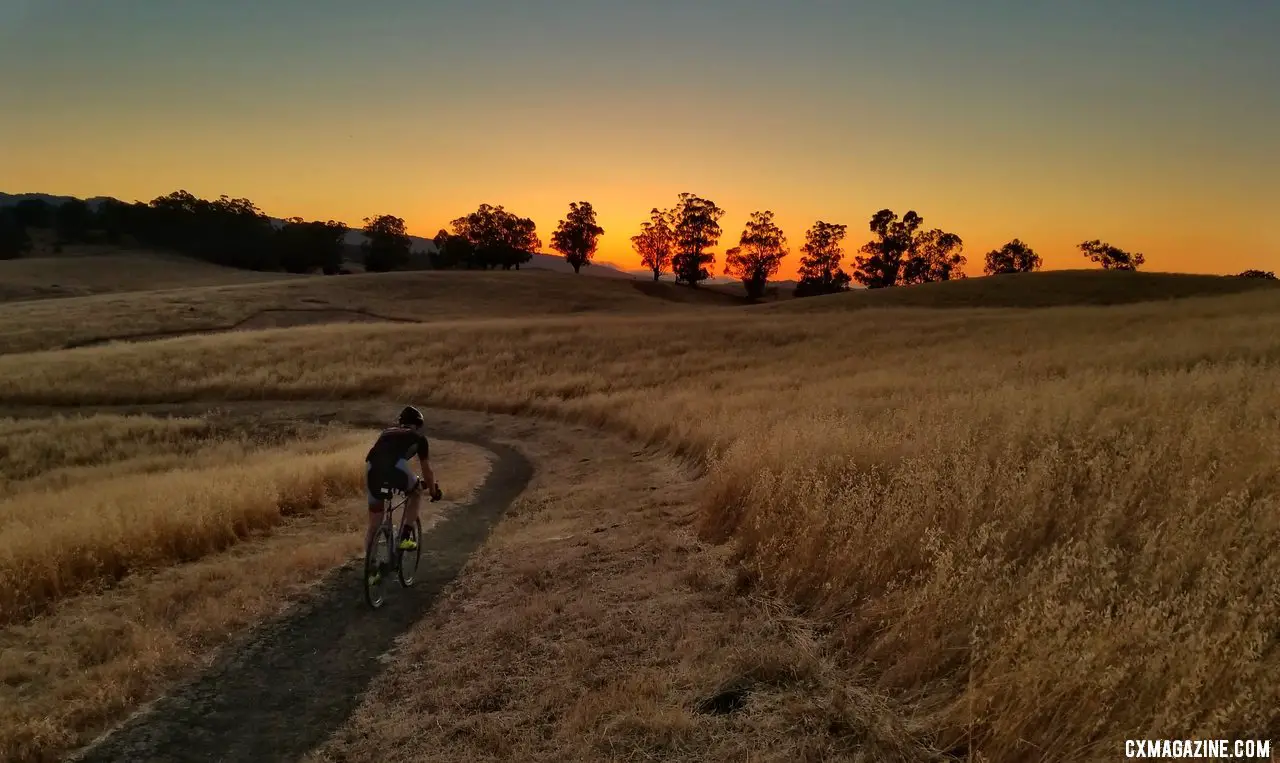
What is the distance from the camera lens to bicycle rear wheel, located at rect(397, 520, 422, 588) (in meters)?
9.41

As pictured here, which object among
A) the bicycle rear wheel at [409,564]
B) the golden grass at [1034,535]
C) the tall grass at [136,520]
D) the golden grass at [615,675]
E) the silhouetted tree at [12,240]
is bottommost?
the tall grass at [136,520]

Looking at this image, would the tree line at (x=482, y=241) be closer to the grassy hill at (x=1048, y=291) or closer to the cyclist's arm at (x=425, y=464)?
the grassy hill at (x=1048, y=291)

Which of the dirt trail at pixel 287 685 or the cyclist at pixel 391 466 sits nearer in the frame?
the dirt trail at pixel 287 685

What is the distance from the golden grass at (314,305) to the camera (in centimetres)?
4938

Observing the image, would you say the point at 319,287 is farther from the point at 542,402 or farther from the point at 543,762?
the point at 543,762

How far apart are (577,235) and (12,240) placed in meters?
89.6

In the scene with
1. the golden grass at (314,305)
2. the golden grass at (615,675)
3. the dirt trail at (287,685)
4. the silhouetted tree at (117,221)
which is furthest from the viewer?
the silhouetted tree at (117,221)

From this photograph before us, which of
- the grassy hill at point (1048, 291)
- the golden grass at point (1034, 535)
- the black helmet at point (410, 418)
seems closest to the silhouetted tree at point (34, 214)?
the grassy hill at point (1048, 291)

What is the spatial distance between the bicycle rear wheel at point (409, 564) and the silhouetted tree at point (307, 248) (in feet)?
393

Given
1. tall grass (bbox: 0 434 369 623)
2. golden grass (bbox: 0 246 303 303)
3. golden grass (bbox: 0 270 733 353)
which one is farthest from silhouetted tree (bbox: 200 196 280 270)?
tall grass (bbox: 0 434 369 623)

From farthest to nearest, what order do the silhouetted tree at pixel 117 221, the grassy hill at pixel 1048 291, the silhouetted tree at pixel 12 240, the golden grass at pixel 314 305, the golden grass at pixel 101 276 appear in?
1. the silhouetted tree at pixel 117 221
2. the silhouetted tree at pixel 12 240
3. the golden grass at pixel 101 276
4. the grassy hill at pixel 1048 291
5. the golden grass at pixel 314 305

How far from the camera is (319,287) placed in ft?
238

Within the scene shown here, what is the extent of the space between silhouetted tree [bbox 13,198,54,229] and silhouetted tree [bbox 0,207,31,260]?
237 inches

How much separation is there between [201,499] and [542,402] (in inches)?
639
